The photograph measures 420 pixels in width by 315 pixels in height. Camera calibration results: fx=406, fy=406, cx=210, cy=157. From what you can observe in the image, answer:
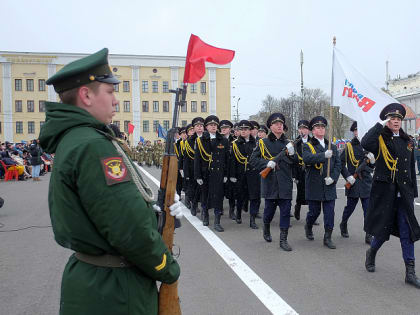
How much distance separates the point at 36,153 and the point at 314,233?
1548 centimetres

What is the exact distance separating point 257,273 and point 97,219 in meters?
3.82

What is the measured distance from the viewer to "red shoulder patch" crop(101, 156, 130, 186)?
1719 millimetres

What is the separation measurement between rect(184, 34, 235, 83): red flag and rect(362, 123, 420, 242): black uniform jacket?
248cm

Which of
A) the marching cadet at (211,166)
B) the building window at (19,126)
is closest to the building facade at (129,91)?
the building window at (19,126)

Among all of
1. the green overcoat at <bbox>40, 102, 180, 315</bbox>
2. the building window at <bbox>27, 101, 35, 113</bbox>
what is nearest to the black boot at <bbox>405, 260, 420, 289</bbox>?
the green overcoat at <bbox>40, 102, 180, 315</bbox>

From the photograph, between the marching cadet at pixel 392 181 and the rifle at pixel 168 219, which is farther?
the marching cadet at pixel 392 181

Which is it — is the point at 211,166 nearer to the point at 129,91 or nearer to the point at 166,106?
the point at 129,91

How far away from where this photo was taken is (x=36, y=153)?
19141 mm

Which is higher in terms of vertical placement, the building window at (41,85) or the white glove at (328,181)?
the building window at (41,85)

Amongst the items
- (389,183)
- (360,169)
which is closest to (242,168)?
(360,169)

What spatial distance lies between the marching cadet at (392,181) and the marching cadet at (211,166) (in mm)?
3656

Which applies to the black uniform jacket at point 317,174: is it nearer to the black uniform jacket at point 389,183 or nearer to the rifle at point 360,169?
the rifle at point 360,169

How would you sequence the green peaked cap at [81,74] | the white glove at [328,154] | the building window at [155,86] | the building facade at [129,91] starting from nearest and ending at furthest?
the green peaked cap at [81,74]
the white glove at [328,154]
the building facade at [129,91]
the building window at [155,86]

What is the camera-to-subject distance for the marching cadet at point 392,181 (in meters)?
4.85
